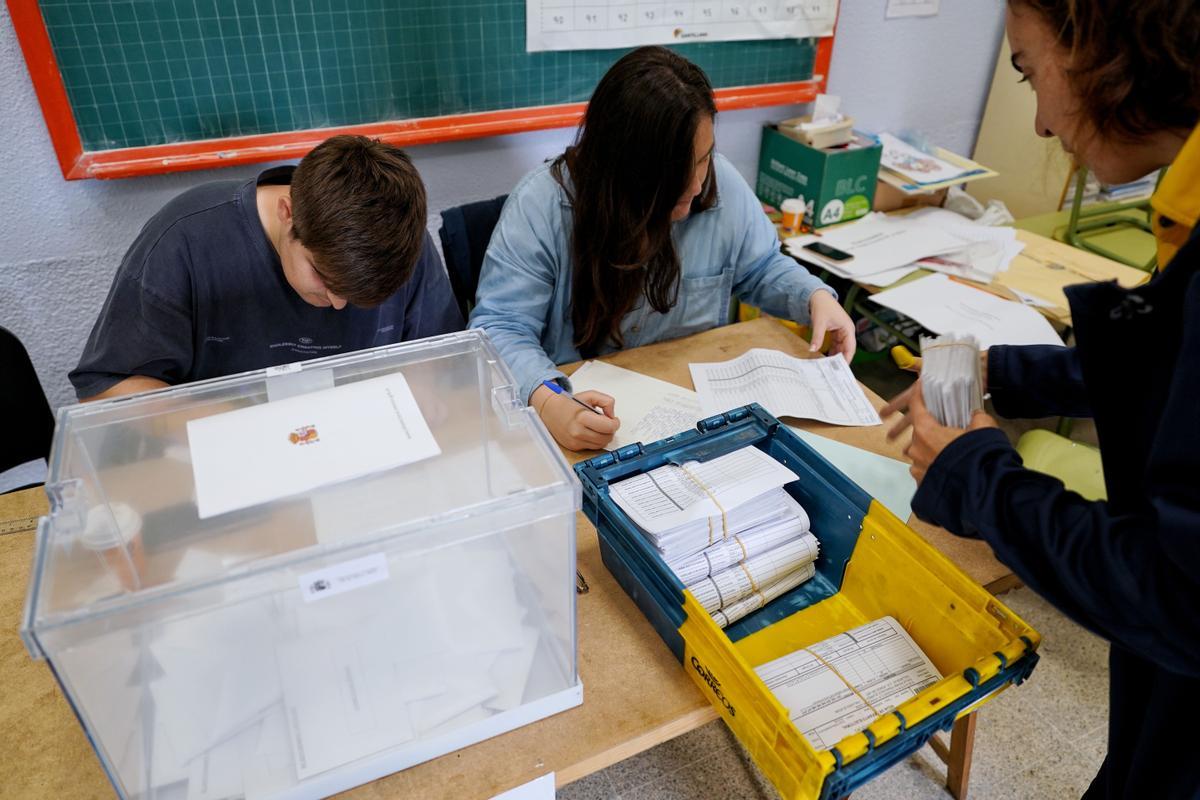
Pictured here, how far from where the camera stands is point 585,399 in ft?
4.25

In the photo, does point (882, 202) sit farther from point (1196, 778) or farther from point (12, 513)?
point (12, 513)

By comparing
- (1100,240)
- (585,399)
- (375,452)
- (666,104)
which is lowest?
(1100,240)

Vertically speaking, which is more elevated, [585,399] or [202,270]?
[202,270]

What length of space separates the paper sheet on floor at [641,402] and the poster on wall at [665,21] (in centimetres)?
102

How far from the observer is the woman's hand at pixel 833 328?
1562mm

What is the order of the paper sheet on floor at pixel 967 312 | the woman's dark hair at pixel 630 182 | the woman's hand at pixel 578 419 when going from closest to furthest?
the woman's hand at pixel 578 419, the woman's dark hair at pixel 630 182, the paper sheet on floor at pixel 967 312

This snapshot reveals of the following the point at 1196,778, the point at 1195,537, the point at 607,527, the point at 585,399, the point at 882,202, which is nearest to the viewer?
the point at 1195,537

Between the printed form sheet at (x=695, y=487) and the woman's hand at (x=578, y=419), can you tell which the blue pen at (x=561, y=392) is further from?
the printed form sheet at (x=695, y=487)

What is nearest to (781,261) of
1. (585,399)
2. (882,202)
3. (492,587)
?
(585,399)

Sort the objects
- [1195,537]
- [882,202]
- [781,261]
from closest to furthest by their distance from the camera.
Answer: [1195,537]
[781,261]
[882,202]

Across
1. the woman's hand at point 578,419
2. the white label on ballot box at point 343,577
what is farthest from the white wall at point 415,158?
the white label on ballot box at point 343,577

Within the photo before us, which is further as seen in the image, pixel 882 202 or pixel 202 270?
pixel 882 202

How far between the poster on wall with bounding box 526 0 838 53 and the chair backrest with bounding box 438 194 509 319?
55cm

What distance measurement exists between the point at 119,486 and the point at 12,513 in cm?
51
